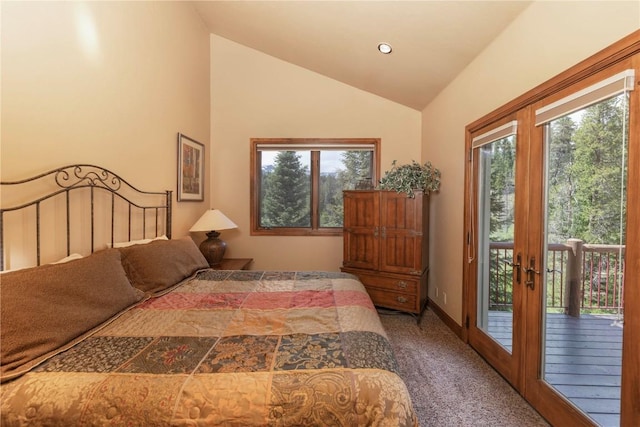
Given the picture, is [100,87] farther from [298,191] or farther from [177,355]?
[298,191]

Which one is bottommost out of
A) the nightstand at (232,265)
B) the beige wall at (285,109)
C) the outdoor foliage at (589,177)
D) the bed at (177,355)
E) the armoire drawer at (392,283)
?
the armoire drawer at (392,283)

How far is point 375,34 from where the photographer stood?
2.72 meters

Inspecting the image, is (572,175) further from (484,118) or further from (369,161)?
(369,161)

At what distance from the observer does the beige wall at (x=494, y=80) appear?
1.49 metres

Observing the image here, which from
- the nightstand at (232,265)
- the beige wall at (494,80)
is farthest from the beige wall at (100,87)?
the beige wall at (494,80)

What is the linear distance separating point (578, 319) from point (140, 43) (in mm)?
3768

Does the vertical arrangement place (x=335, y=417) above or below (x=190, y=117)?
below

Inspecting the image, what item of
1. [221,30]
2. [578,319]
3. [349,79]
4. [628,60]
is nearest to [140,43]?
[221,30]

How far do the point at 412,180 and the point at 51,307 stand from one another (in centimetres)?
308

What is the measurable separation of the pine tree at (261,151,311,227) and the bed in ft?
7.54

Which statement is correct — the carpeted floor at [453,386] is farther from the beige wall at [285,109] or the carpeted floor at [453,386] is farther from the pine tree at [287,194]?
the beige wall at [285,109]

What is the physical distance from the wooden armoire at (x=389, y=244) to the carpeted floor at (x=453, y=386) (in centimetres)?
43

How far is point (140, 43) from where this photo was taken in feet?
8.41

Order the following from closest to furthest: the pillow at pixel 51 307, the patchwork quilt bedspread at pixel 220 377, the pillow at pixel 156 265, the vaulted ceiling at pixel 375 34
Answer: the patchwork quilt bedspread at pixel 220 377, the pillow at pixel 51 307, the pillow at pixel 156 265, the vaulted ceiling at pixel 375 34
